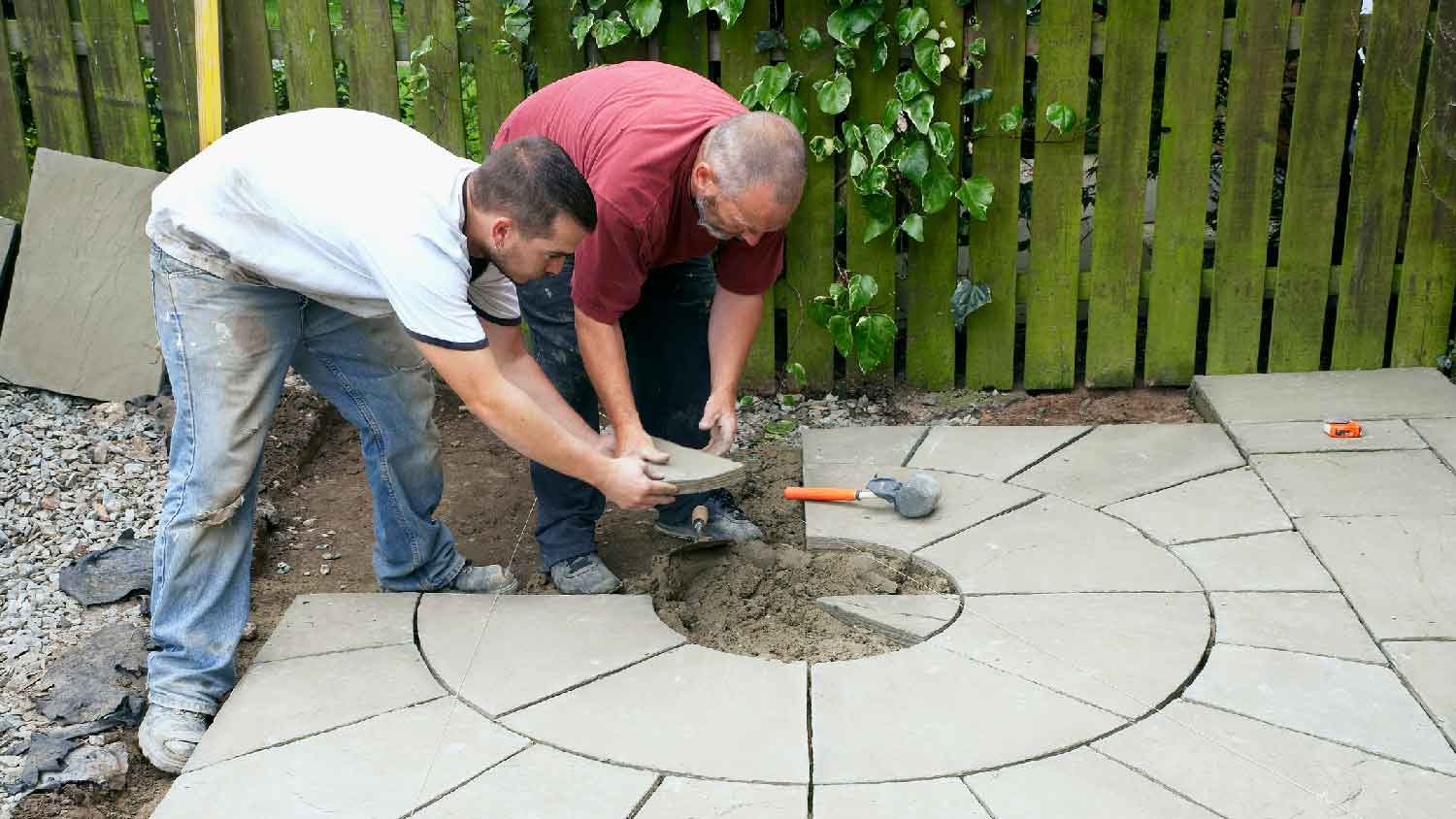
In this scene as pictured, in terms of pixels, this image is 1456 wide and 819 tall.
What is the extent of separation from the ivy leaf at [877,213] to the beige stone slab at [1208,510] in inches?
58.7

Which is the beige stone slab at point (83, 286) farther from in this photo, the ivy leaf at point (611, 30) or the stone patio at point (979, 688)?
the stone patio at point (979, 688)

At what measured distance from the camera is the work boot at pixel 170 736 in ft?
9.66

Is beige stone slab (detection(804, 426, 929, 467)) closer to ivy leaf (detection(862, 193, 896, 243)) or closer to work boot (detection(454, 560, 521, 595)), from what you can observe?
ivy leaf (detection(862, 193, 896, 243))

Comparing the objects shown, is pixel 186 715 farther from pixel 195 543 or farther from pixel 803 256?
pixel 803 256

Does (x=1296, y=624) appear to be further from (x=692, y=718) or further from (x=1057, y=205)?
(x=1057, y=205)

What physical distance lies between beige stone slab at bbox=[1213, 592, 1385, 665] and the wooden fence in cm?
189

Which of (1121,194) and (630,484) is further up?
(1121,194)

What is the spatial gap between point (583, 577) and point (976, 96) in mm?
2344

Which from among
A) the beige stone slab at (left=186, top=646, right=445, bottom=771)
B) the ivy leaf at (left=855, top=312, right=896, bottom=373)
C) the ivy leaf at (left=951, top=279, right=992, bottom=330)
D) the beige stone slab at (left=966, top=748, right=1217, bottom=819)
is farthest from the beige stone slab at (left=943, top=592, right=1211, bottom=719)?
the ivy leaf at (left=951, top=279, right=992, bottom=330)

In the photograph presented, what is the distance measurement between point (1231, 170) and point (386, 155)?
130 inches

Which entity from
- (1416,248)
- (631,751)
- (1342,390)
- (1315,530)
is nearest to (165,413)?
(631,751)

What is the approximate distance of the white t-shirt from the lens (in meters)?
2.72

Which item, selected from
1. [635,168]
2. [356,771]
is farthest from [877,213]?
[356,771]

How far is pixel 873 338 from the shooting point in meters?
4.92
